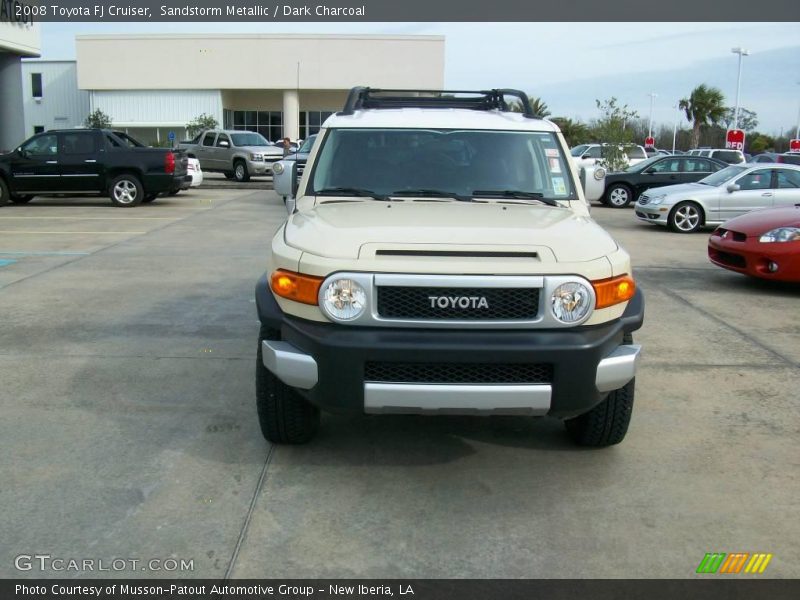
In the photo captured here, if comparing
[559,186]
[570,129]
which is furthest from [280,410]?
[570,129]

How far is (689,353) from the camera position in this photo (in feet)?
21.4

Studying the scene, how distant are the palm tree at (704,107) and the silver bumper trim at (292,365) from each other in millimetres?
65327

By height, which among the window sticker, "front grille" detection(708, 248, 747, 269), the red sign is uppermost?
the red sign

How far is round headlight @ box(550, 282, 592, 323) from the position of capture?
3.70 meters

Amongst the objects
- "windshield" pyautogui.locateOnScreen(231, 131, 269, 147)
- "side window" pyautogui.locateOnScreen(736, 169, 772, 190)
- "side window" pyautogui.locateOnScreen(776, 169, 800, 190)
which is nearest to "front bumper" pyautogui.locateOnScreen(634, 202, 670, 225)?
"side window" pyautogui.locateOnScreen(736, 169, 772, 190)

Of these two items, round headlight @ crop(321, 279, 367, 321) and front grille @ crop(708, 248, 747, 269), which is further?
front grille @ crop(708, 248, 747, 269)

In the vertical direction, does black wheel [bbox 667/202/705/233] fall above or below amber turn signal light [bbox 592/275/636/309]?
below

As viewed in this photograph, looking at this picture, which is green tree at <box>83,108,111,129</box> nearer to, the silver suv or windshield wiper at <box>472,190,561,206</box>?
the silver suv

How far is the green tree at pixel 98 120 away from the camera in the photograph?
50.9 m

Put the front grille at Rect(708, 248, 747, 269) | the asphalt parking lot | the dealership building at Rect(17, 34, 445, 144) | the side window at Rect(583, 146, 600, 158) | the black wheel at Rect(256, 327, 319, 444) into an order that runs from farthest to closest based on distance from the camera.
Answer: the dealership building at Rect(17, 34, 445, 144), the side window at Rect(583, 146, 600, 158), the front grille at Rect(708, 248, 747, 269), the black wheel at Rect(256, 327, 319, 444), the asphalt parking lot

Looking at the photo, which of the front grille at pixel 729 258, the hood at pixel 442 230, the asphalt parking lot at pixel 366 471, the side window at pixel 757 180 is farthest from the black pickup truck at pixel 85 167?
the hood at pixel 442 230

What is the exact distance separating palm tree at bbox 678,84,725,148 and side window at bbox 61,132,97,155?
55100 mm

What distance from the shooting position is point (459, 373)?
3715 mm
